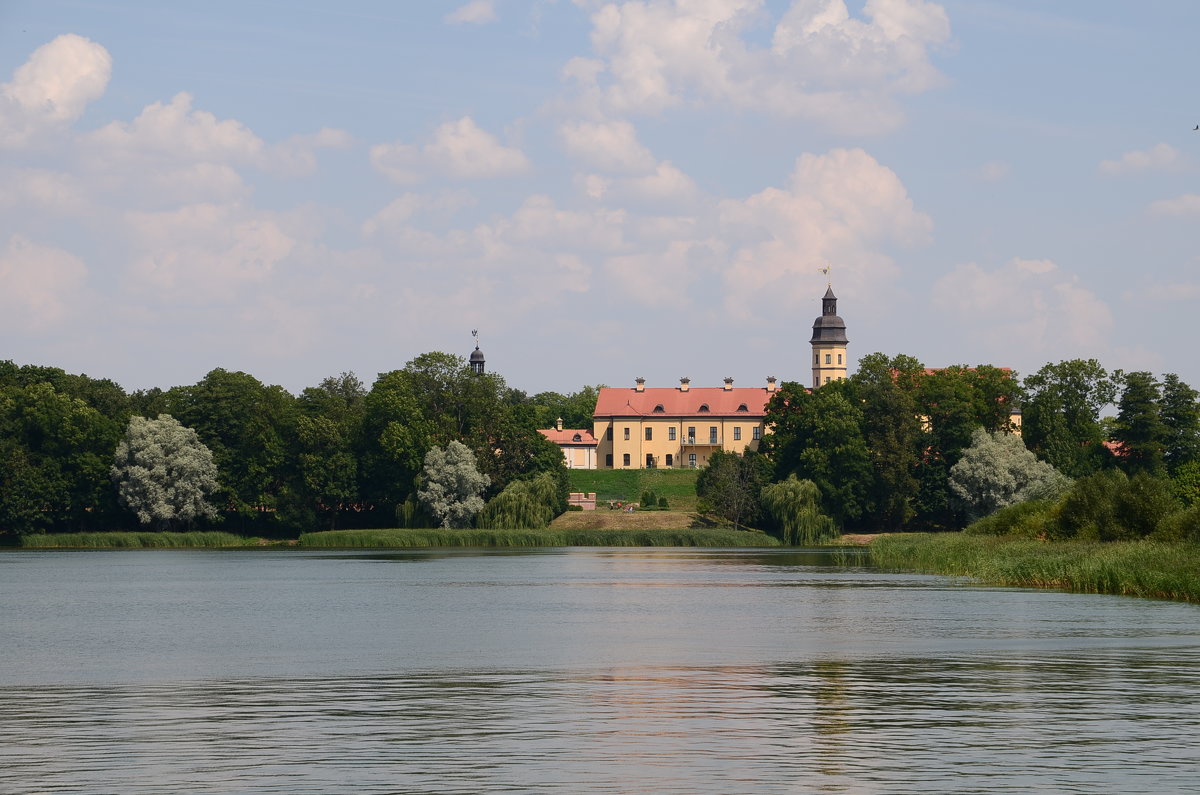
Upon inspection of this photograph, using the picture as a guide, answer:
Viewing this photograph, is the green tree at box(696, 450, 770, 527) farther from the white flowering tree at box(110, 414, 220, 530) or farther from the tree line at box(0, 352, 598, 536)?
the white flowering tree at box(110, 414, 220, 530)

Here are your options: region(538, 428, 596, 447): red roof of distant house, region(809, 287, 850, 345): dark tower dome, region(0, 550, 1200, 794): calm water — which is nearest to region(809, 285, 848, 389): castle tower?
region(809, 287, 850, 345): dark tower dome

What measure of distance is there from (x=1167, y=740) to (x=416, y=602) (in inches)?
1210

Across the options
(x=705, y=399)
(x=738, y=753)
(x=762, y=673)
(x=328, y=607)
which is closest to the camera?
(x=738, y=753)

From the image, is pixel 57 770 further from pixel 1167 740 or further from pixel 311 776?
pixel 1167 740

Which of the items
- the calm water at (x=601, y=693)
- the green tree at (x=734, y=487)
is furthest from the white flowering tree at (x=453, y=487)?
the calm water at (x=601, y=693)

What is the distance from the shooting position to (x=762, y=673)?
90.1ft

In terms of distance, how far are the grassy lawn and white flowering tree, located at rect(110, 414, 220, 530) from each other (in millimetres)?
35706

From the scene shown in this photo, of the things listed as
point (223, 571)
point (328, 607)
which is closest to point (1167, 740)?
point (328, 607)

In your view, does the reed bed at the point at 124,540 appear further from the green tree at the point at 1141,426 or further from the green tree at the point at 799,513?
the green tree at the point at 1141,426

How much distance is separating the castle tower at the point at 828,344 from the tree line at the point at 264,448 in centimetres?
6205

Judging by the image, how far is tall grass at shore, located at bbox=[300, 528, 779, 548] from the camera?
101 metres

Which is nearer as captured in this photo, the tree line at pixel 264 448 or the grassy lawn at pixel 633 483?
the tree line at pixel 264 448

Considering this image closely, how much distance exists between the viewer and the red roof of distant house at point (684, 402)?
161000mm

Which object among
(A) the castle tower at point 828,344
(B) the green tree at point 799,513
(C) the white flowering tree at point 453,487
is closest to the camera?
(B) the green tree at point 799,513
